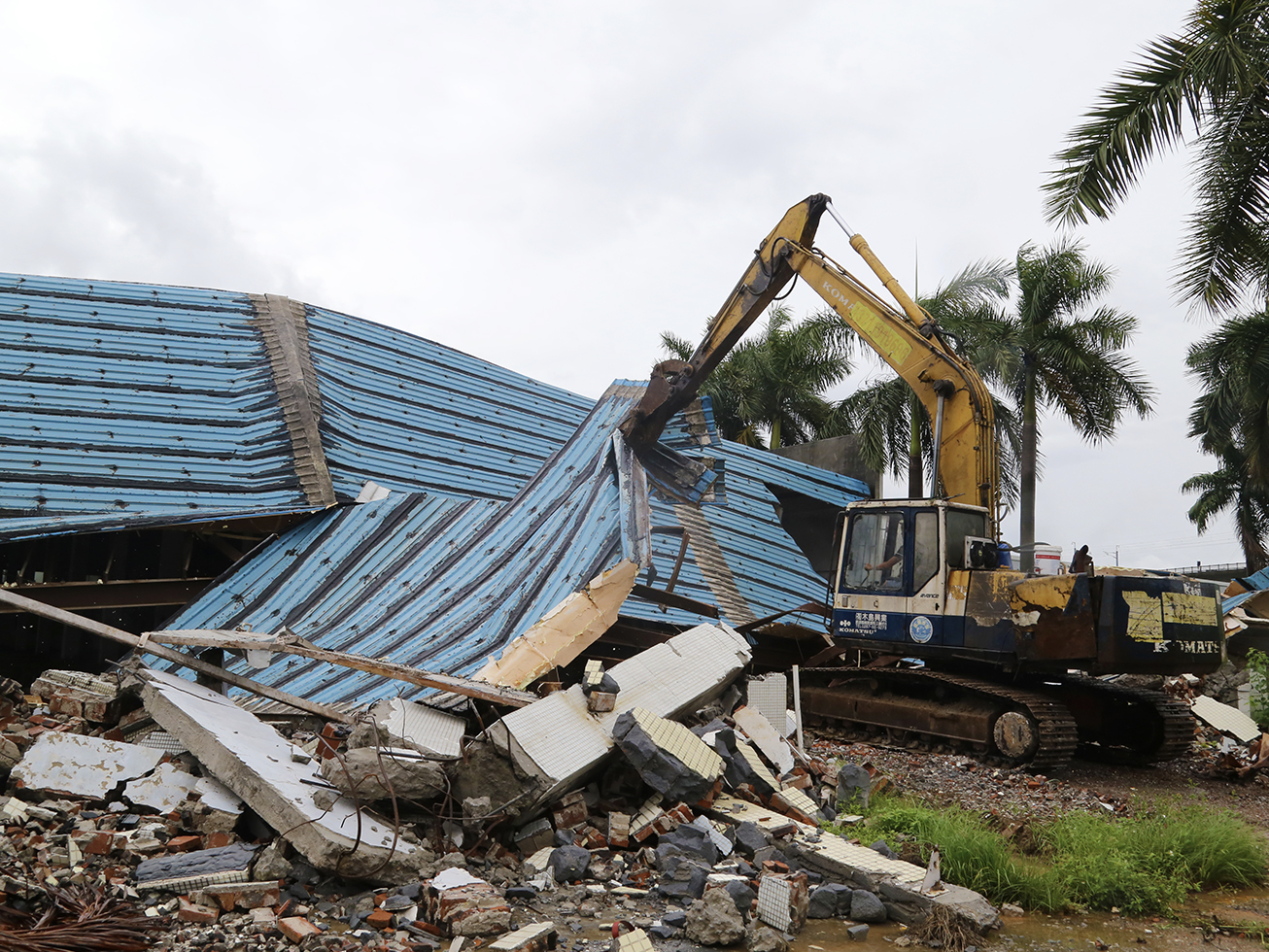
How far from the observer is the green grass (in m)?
6.51

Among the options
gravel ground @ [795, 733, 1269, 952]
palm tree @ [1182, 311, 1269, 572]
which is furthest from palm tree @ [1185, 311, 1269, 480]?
gravel ground @ [795, 733, 1269, 952]

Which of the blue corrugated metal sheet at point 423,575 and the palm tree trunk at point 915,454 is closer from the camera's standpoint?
the blue corrugated metal sheet at point 423,575

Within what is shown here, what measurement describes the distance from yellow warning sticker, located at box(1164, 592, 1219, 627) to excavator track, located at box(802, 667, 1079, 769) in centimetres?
153

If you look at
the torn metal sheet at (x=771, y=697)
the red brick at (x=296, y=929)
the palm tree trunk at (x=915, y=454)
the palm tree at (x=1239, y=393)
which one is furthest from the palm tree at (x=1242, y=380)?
the red brick at (x=296, y=929)

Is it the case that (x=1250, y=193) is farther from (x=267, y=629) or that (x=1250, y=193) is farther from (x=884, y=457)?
(x=884, y=457)

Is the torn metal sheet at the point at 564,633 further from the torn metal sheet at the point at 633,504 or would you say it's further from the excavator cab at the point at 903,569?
the excavator cab at the point at 903,569

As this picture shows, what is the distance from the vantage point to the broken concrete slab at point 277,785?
5879 millimetres

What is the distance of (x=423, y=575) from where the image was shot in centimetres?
1363

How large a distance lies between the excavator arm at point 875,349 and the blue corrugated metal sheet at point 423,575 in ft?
4.87

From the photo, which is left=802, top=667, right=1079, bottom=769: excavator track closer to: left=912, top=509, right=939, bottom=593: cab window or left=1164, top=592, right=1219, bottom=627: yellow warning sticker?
left=912, top=509, right=939, bottom=593: cab window

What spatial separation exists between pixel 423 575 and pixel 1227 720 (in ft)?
34.0

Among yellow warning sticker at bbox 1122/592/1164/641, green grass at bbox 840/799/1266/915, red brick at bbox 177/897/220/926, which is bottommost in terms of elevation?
red brick at bbox 177/897/220/926

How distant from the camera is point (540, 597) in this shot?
1202cm

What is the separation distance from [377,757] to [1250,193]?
11051 mm
